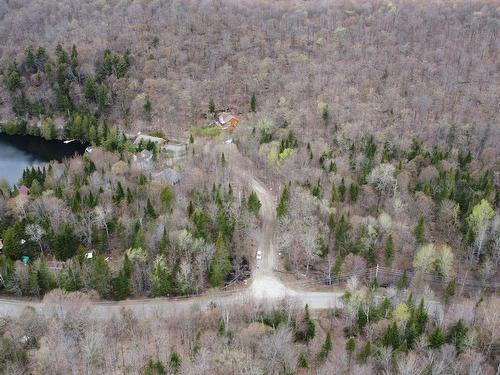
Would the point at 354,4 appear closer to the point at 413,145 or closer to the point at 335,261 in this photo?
the point at 413,145

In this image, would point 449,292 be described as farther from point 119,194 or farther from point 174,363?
point 119,194

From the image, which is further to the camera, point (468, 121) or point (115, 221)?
point (468, 121)

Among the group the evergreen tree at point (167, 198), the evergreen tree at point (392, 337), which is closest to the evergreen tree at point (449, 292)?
the evergreen tree at point (392, 337)

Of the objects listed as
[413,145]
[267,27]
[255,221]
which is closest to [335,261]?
[255,221]

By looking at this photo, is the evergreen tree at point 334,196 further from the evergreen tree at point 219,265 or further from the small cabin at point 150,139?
the small cabin at point 150,139

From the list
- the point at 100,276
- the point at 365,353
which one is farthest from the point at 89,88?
the point at 365,353

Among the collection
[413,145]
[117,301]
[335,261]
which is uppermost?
[413,145]
